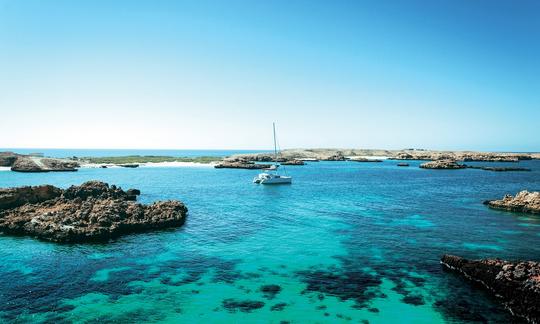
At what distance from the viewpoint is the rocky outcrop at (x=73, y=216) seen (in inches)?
1400

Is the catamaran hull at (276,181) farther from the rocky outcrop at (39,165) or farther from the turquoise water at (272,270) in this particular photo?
the rocky outcrop at (39,165)

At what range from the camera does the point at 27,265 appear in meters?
28.0

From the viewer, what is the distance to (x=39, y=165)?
122 m

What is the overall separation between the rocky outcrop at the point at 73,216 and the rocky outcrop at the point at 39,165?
82987 millimetres

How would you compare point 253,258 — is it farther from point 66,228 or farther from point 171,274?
point 66,228

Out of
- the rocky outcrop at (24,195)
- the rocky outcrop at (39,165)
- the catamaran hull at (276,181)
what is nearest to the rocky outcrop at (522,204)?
the catamaran hull at (276,181)

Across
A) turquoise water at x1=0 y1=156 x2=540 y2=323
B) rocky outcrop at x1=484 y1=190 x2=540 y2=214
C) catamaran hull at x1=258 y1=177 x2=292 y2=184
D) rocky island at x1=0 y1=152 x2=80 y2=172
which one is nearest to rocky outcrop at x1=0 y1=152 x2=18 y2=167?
rocky island at x1=0 y1=152 x2=80 y2=172

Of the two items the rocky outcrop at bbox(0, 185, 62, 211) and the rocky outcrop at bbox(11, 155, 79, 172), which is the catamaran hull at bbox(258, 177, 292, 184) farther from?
the rocky outcrop at bbox(11, 155, 79, 172)

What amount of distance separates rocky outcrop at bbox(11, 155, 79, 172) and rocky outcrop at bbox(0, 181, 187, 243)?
83.0 meters

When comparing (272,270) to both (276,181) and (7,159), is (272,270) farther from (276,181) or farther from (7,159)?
(7,159)

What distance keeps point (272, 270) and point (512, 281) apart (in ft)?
52.7

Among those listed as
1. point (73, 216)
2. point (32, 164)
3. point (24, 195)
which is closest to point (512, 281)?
point (73, 216)

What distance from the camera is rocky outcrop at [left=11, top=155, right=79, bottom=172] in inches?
4601

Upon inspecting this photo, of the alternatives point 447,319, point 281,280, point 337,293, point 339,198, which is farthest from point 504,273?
point 339,198
